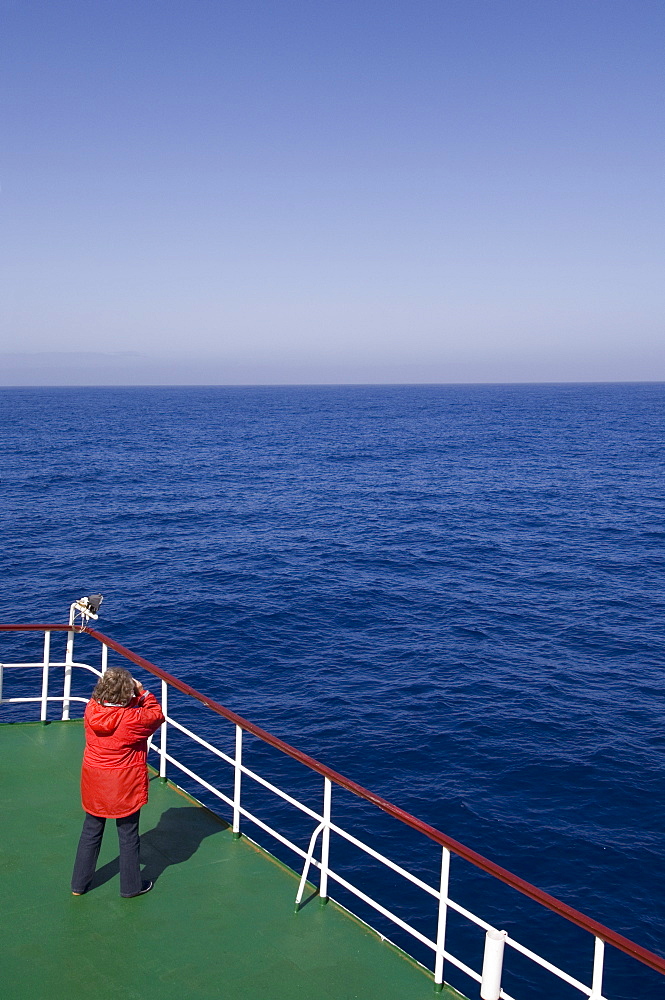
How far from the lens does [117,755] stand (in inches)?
261

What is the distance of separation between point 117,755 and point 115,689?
0.62 meters

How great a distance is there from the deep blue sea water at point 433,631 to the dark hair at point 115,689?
34.8ft

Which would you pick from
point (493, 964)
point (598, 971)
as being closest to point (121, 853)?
point (493, 964)

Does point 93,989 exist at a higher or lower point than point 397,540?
higher

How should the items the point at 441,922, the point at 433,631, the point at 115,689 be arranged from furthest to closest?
the point at 433,631 < the point at 115,689 < the point at 441,922

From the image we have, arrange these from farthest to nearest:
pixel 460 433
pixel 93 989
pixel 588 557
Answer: pixel 460 433, pixel 588 557, pixel 93 989

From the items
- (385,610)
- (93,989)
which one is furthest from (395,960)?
(385,610)

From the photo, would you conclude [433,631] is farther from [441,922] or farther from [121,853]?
[441,922]

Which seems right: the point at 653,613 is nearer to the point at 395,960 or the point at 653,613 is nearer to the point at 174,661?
the point at 174,661

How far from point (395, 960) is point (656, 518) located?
50.9m

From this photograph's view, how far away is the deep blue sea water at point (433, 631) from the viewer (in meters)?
17.2

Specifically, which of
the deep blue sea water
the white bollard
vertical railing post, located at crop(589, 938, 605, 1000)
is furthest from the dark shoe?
the deep blue sea water

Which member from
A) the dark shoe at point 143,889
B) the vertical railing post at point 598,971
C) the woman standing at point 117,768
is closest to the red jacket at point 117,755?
the woman standing at point 117,768

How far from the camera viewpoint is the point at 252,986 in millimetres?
5902
